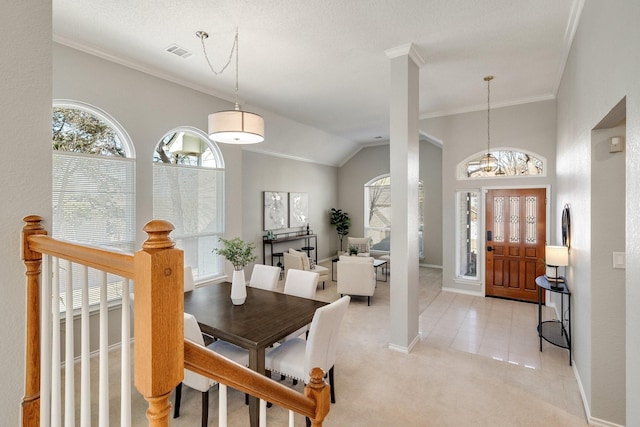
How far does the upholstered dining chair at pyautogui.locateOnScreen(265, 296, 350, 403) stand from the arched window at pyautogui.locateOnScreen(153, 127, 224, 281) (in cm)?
243

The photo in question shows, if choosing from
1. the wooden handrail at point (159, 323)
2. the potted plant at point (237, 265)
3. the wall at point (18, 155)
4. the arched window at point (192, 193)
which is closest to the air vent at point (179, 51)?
the arched window at point (192, 193)

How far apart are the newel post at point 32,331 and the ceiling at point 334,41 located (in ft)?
7.82

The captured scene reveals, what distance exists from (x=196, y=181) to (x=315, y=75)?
2.32m

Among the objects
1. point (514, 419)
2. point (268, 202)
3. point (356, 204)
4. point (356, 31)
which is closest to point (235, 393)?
point (514, 419)

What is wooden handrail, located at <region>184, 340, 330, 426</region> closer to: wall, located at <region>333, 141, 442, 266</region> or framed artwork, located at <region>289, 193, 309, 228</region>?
framed artwork, located at <region>289, 193, 309, 228</region>

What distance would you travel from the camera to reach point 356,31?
124 inches

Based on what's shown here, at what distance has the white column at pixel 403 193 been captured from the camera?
347cm

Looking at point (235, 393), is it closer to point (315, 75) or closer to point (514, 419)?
point (514, 419)

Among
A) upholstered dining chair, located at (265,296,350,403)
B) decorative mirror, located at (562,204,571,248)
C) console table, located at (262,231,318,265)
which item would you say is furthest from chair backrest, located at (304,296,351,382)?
console table, located at (262,231,318,265)

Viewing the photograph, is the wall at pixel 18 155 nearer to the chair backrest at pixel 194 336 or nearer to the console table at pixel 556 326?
the chair backrest at pixel 194 336

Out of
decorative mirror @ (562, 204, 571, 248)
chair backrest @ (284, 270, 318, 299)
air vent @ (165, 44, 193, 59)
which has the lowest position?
chair backrest @ (284, 270, 318, 299)

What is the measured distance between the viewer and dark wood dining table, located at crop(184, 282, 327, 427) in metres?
2.17

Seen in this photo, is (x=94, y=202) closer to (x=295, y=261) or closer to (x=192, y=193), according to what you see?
(x=192, y=193)

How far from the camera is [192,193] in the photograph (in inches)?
181
